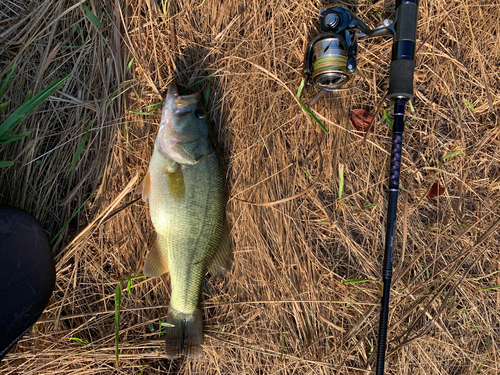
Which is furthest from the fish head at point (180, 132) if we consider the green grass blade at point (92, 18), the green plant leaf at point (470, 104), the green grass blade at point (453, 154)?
the green plant leaf at point (470, 104)

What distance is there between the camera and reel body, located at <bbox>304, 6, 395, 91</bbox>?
208 cm

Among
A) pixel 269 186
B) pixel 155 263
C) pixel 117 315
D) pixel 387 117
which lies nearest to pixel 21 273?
pixel 117 315

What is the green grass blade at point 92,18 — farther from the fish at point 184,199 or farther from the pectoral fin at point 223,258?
the pectoral fin at point 223,258

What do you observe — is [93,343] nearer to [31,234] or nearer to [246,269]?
[31,234]

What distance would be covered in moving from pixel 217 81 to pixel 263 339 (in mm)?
2117

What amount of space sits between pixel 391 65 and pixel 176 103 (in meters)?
1.49

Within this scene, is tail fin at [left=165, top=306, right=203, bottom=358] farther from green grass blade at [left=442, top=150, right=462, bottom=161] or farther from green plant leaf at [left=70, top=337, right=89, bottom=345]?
green grass blade at [left=442, top=150, right=462, bottom=161]

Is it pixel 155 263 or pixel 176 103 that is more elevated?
pixel 176 103

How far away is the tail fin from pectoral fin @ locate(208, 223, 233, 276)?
0.33 m

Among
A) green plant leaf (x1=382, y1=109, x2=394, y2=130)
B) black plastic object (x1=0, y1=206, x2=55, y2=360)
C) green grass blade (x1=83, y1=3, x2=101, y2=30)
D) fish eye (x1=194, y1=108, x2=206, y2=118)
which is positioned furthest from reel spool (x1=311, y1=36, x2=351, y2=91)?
black plastic object (x1=0, y1=206, x2=55, y2=360)

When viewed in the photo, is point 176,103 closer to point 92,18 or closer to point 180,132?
point 180,132

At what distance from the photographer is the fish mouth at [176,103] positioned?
213 cm

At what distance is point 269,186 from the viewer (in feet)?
8.05

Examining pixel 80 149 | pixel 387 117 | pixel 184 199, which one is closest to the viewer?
pixel 184 199
